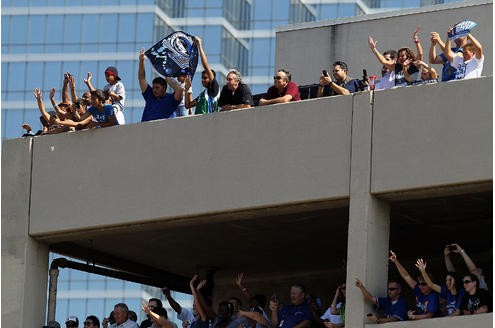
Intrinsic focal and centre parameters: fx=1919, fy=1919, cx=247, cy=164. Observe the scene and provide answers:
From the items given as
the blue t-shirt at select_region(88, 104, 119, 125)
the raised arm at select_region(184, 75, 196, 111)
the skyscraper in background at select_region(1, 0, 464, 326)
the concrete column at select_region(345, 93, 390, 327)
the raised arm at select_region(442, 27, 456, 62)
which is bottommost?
the concrete column at select_region(345, 93, 390, 327)

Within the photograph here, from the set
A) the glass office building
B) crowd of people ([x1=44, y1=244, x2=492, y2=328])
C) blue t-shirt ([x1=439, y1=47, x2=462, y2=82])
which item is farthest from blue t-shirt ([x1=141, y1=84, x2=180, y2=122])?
the glass office building

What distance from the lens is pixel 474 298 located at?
68.6 feet

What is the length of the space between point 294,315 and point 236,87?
118 inches

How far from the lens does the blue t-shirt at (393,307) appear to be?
2156 centimetres

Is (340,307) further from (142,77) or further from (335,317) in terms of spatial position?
(142,77)

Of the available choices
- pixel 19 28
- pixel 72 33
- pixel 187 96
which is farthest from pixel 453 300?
pixel 19 28

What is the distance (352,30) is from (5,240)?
21.8 feet

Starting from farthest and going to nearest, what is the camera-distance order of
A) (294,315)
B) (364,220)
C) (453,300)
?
(294,315), (364,220), (453,300)

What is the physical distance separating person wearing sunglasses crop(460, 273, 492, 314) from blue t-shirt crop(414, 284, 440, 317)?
40 centimetres

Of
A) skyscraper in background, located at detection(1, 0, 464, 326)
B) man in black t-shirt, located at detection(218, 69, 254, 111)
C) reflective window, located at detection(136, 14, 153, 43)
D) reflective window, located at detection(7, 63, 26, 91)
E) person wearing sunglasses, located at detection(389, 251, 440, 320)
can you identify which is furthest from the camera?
reflective window, located at detection(7, 63, 26, 91)

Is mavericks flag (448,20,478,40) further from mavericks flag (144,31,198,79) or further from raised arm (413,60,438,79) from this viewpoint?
mavericks flag (144,31,198,79)

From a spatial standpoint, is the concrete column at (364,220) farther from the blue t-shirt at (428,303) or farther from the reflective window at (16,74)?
the reflective window at (16,74)

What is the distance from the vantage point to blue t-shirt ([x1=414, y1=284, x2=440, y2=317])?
21.3 meters

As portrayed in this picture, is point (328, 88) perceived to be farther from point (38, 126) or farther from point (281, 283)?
point (38, 126)
